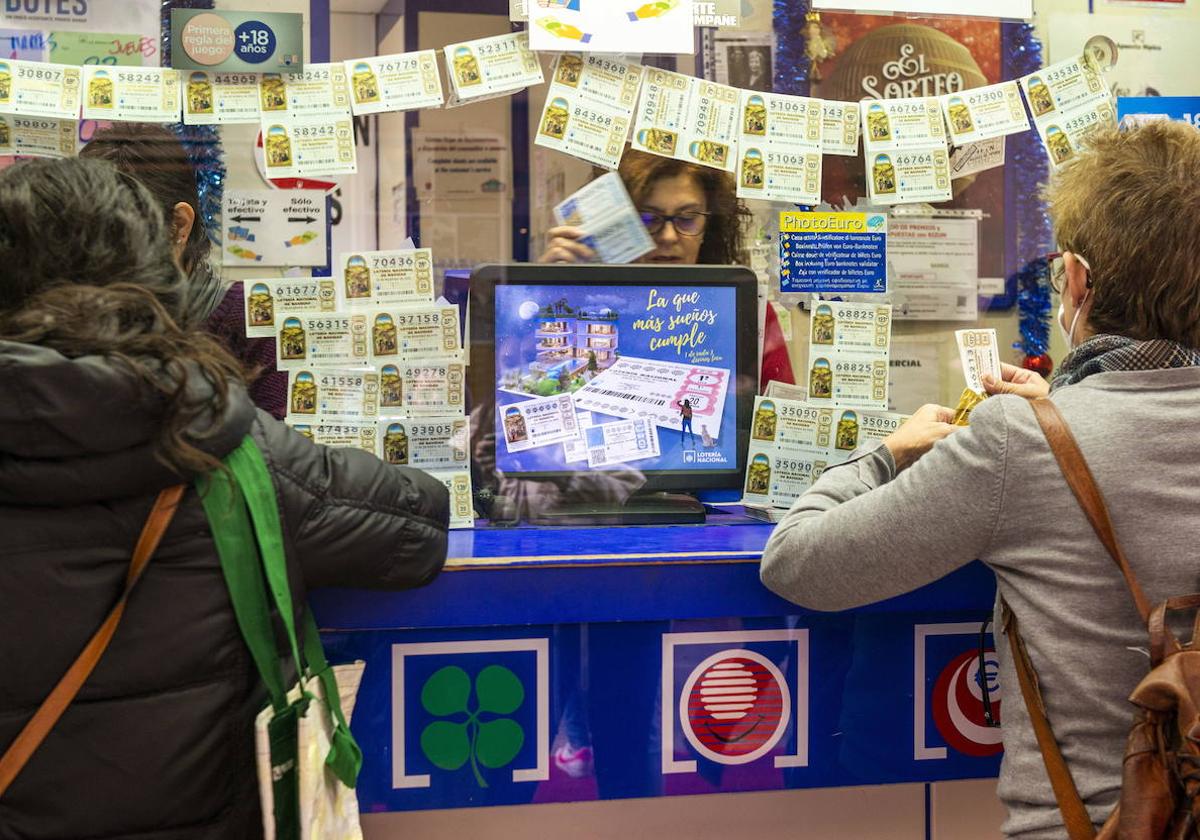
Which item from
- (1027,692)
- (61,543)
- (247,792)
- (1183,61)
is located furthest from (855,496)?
(1183,61)

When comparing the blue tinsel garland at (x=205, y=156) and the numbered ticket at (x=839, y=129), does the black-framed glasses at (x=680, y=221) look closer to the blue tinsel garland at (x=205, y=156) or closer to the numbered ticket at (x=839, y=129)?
the numbered ticket at (x=839, y=129)

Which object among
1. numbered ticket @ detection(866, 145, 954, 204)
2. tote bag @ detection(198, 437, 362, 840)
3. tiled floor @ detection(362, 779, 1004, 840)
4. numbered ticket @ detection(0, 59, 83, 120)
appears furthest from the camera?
numbered ticket @ detection(866, 145, 954, 204)

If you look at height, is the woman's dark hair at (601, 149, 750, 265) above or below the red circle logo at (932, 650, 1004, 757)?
above

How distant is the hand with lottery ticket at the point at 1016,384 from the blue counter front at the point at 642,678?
10.8 inches

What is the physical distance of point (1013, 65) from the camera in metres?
2.36

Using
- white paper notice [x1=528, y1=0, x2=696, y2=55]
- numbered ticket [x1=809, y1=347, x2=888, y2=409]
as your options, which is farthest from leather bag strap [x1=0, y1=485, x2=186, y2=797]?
numbered ticket [x1=809, y1=347, x2=888, y2=409]

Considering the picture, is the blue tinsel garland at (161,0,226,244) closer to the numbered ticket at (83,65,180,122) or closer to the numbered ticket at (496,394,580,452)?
the numbered ticket at (83,65,180,122)

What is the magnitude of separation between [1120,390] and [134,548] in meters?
1.12

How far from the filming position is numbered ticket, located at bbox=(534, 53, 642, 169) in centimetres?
215

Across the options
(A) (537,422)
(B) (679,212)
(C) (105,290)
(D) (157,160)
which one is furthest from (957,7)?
(C) (105,290)

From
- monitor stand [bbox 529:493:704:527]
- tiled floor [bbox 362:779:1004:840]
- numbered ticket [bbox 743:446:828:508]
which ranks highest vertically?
numbered ticket [bbox 743:446:828:508]

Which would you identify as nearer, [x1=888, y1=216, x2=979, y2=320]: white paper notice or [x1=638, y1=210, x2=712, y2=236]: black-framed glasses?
[x1=638, y1=210, x2=712, y2=236]: black-framed glasses

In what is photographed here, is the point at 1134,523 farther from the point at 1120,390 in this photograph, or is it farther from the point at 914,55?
the point at 914,55

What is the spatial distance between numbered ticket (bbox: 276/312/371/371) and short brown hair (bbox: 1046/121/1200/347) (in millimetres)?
1195
